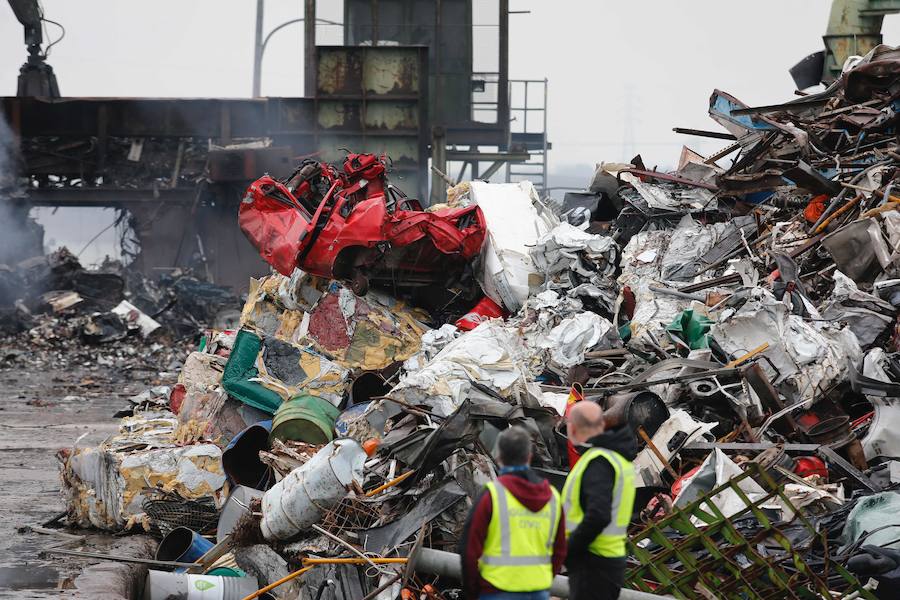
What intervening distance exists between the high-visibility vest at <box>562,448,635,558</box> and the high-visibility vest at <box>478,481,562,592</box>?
0.21m

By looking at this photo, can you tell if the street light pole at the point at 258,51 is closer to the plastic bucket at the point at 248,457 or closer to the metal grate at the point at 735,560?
the plastic bucket at the point at 248,457

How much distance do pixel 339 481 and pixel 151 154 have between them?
1515cm

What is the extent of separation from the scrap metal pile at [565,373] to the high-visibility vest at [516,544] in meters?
0.57

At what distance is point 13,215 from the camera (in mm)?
19344

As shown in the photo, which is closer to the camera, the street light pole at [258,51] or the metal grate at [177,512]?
the metal grate at [177,512]

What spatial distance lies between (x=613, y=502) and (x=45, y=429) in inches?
354

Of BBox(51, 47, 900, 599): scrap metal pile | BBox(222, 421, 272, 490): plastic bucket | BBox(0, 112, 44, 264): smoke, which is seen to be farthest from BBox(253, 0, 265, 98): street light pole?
BBox(222, 421, 272, 490): plastic bucket

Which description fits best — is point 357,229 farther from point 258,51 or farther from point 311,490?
point 258,51

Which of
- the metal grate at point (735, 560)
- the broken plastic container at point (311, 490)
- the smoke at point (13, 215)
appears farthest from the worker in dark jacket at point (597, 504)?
the smoke at point (13, 215)

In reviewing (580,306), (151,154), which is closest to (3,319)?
(151,154)

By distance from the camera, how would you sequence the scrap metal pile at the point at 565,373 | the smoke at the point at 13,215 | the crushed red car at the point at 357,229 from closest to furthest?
the scrap metal pile at the point at 565,373 < the crushed red car at the point at 357,229 < the smoke at the point at 13,215

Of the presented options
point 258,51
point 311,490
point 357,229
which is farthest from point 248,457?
point 258,51

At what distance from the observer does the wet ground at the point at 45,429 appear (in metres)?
6.15

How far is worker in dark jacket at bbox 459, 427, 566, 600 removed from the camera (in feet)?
11.2
